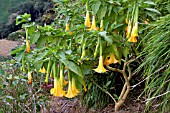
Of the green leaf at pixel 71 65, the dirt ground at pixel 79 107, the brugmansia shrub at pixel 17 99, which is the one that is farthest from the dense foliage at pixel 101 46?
the brugmansia shrub at pixel 17 99

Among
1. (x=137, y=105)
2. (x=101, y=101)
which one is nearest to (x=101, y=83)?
(x=101, y=101)

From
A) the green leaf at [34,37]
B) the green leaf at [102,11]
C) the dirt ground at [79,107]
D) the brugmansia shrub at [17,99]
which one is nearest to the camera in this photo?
the green leaf at [34,37]

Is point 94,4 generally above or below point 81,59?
above

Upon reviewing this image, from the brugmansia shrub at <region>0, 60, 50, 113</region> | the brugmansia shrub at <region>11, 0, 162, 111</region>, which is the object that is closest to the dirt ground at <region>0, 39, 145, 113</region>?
the brugmansia shrub at <region>0, 60, 50, 113</region>

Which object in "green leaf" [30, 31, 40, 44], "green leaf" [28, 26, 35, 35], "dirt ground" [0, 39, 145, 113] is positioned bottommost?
"dirt ground" [0, 39, 145, 113]

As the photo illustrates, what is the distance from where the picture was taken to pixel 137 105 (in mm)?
1861

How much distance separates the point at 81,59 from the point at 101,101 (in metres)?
0.61

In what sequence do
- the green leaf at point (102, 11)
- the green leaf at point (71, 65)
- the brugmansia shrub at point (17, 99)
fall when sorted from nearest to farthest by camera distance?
the green leaf at point (71, 65)
the green leaf at point (102, 11)
the brugmansia shrub at point (17, 99)

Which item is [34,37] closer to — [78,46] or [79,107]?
[78,46]

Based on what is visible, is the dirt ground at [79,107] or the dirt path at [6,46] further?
the dirt path at [6,46]

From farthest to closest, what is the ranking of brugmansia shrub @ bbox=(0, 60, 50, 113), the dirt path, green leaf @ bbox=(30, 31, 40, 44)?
the dirt path < brugmansia shrub @ bbox=(0, 60, 50, 113) < green leaf @ bbox=(30, 31, 40, 44)

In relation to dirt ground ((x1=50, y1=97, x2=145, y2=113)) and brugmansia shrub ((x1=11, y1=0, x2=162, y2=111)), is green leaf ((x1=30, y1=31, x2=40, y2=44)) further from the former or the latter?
dirt ground ((x1=50, y1=97, x2=145, y2=113))

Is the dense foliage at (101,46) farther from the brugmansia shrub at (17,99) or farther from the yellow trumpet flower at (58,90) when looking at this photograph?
the brugmansia shrub at (17,99)

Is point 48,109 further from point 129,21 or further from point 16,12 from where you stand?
point 16,12
